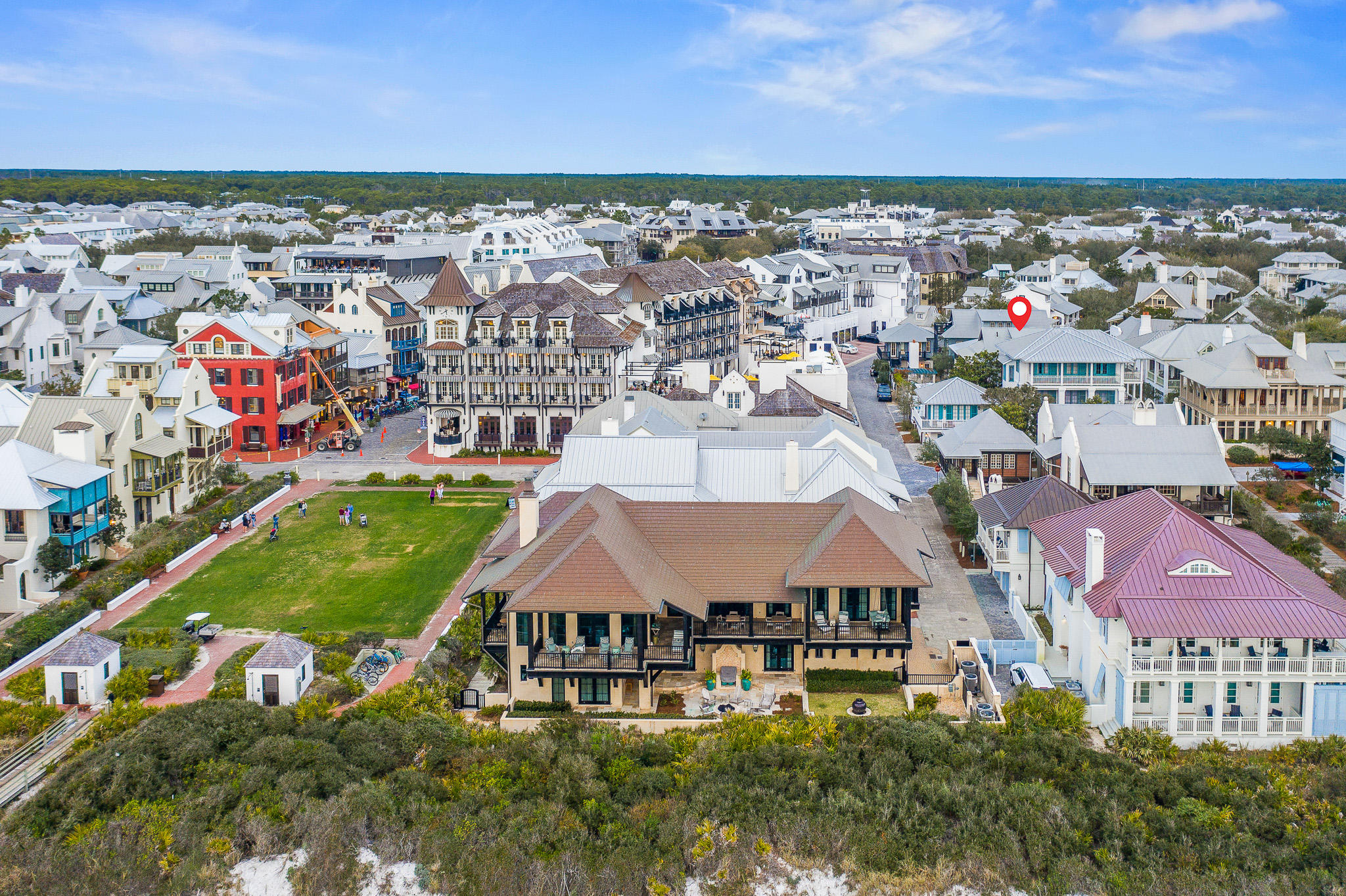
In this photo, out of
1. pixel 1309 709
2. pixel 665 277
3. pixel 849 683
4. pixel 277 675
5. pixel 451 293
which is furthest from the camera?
pixel 665 277

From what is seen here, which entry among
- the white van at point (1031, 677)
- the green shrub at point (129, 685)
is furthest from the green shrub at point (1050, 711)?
the green shrub at point (129, 685)

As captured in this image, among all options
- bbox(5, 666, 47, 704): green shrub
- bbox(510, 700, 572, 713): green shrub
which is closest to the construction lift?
bbox(5, 666, 47, 704): green shrub

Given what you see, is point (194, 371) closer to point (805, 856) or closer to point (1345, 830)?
point (805, 856)

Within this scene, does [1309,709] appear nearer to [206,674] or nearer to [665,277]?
[206,674]

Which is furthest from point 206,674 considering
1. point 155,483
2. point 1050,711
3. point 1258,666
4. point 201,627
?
point 1258,666

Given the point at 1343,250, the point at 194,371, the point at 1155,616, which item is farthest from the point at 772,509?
the point at 1343,250

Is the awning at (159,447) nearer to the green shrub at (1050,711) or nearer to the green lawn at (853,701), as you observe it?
the green lawn at (853,701)
